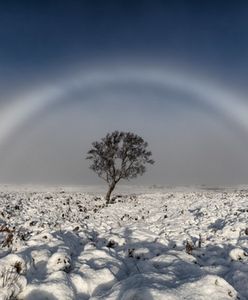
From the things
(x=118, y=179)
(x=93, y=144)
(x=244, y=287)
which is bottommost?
(x=244, y=287)

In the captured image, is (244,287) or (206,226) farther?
(206,226)

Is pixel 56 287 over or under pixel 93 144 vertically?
under

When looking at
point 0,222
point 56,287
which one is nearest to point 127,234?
point 0,222

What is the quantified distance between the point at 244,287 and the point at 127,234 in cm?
714

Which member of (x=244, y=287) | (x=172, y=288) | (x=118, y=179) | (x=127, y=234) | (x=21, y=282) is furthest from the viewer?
(x=118, y=179)

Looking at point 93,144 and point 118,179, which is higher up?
point 93,144

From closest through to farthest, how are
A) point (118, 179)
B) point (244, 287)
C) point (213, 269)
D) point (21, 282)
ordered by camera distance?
1. point (21, 282)
2. point (244, 287)
3. point (213, 269)
4. point (118, 179)

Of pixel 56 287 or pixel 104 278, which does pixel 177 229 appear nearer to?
pixel 104 278

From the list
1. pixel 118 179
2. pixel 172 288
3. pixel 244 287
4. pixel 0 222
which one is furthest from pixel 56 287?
pixel 118 179

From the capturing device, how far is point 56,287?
534 cm

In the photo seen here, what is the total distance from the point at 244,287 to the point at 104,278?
2596mm

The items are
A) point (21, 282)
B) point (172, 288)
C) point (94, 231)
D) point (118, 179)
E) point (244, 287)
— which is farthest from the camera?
point (118, 179)

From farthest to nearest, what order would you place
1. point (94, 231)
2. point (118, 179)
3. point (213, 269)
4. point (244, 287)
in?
1. point (118, 179)
2. point (94, 231)
3. point (213, 269)
4. point (244, 287)

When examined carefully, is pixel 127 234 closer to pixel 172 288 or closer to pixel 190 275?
pixel 190 275
